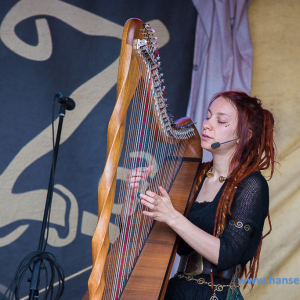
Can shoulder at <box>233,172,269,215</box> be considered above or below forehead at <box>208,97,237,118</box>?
below

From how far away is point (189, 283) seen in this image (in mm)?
1356

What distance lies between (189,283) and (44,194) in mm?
1225

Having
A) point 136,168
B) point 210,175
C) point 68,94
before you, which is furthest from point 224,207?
point 68,94

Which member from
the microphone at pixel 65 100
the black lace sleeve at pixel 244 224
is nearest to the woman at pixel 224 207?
the black lace sleeve at pixel 244 224

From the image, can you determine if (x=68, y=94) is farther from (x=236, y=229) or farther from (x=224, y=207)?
(x=236, y=229)

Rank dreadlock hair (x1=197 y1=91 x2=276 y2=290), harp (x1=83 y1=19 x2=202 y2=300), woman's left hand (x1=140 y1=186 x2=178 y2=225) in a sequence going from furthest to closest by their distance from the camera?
1. dreadlock hair (x1=197 y1=91 x2=276 y2=290)
2. woman's left hand (x1=140 y1=186 x2=178 y2=225)
3. harp (x1=83 y1=19 x2=202 y2=300)

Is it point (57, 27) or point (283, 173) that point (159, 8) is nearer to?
point (57, 27)

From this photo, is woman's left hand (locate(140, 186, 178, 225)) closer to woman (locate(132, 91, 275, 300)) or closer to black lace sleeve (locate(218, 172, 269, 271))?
woman (locate(132, 91, 275, 300))

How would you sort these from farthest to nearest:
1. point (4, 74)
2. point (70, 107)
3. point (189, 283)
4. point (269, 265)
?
point (269, 265) → point (4, 74) → point (70, 107) → point (189, 283)

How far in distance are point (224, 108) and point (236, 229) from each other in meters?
0.52

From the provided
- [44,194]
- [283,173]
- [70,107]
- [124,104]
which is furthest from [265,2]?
[124,104]

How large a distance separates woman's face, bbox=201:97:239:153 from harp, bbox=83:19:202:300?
0.53ft

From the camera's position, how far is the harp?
0.77m

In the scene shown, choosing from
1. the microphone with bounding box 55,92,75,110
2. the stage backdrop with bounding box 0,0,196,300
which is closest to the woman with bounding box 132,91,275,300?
the microphone with bounding box 55,92,75,110
